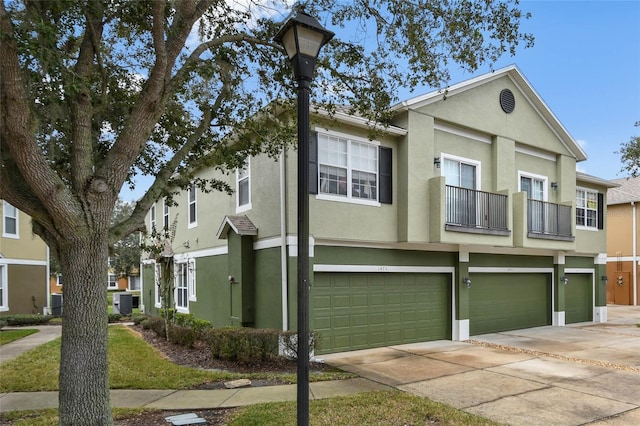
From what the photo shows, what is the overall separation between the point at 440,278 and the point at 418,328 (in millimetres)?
1647

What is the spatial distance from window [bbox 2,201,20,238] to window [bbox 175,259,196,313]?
25.7 ft

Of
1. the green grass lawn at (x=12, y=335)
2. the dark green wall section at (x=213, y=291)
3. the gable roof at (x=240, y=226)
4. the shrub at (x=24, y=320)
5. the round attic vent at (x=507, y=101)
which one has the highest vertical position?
the round attic vent at (x=507, y=101)

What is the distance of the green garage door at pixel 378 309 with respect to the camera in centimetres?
1046

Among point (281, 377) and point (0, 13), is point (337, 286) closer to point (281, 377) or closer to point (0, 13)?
point (281, 377)

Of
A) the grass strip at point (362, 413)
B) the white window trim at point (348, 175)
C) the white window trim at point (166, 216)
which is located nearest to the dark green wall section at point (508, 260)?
the white window trim at point (348, 175)

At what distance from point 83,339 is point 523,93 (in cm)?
1467

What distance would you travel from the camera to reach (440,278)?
12883mm

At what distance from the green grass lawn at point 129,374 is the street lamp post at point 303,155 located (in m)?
3.83

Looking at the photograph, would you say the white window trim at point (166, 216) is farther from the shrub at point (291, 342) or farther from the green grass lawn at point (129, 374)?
the shrub at point (291, 342)

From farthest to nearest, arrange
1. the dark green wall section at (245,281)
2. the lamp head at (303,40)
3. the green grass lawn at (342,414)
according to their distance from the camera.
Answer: the dark green wall section at (245,281)
the green grass lawn at (342,414)
the lamp head at (303,40)

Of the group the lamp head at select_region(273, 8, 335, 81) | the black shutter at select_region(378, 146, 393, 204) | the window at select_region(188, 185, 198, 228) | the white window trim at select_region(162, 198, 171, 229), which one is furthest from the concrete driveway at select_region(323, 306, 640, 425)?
the white window trim at select_region(162, 198, 171, 229)

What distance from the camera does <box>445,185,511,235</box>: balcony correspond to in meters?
11.7

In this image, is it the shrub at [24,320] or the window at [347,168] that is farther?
the shrub at [24,320]

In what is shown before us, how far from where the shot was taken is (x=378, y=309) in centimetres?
1141
